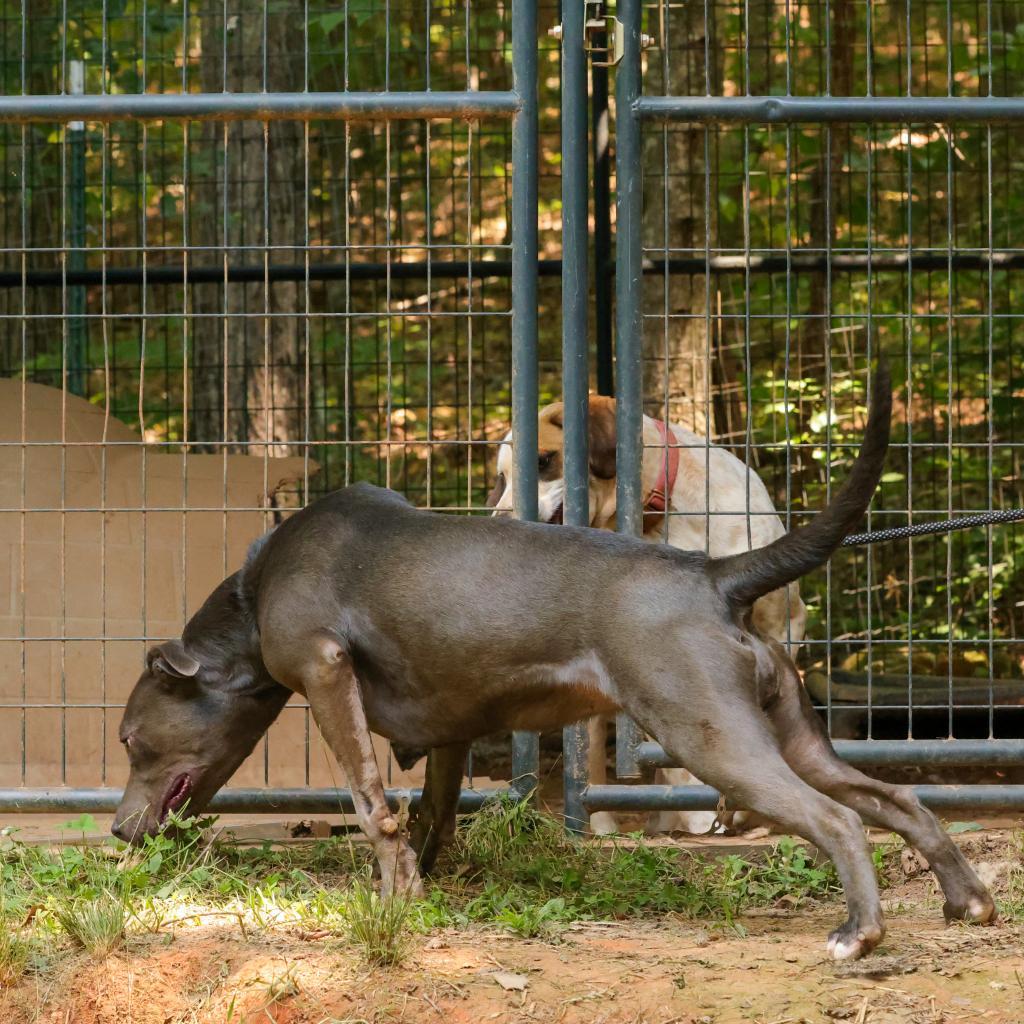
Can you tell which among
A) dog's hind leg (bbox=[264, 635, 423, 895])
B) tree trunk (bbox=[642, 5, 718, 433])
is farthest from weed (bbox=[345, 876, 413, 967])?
tree trunk (bbox=[642, 5, 718, 433])

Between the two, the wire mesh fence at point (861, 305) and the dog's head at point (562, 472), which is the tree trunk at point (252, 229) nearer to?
the wire mesh fence at point (861, 305)

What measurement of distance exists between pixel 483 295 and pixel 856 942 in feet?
16.0

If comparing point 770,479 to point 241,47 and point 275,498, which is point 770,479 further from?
point 241,47

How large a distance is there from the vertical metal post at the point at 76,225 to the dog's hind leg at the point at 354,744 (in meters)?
5.20

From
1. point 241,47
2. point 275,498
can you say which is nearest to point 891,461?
point 275,498

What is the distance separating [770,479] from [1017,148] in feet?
10.4

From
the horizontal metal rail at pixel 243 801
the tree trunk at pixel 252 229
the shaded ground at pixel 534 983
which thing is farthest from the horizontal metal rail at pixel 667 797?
the tree trunk at pixel 252 229

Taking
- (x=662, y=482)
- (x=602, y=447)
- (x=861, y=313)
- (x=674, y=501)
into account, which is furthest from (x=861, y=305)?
(x=602, y=447)

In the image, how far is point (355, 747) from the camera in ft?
14.2

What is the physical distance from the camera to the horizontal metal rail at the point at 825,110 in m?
5.29

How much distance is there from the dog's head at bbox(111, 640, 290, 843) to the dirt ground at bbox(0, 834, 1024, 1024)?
2.77ft

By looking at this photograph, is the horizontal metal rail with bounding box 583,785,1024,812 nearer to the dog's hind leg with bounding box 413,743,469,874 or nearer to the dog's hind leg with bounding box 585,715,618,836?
the dog's hind leg with bounding box 585,715,618,836

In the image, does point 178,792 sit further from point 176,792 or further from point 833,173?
point 833,173

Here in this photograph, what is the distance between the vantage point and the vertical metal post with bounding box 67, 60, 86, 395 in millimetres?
9124
